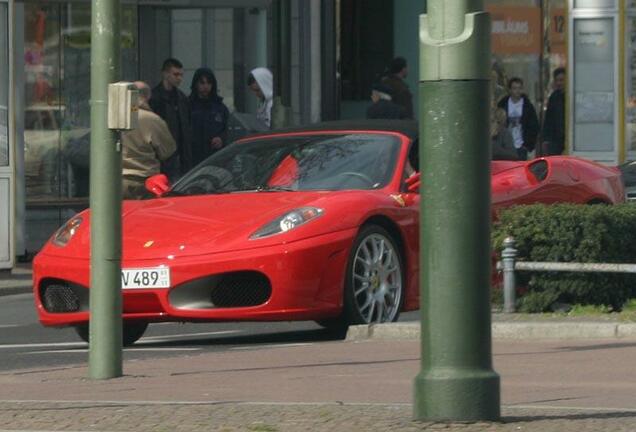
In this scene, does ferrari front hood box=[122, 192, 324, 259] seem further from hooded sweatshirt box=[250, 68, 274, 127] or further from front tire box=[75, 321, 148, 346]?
hooded sweatshirt box=[250, 68, 274, 127]

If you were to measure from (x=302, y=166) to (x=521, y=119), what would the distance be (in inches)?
441

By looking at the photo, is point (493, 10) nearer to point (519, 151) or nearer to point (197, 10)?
point (519, 151)

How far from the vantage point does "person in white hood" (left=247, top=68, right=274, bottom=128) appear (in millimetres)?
23391

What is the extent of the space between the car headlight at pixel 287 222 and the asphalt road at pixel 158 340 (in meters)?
0.71

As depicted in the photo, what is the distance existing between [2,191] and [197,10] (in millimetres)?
4922

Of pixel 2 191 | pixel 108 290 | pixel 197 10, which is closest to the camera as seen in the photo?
pixel 108 290

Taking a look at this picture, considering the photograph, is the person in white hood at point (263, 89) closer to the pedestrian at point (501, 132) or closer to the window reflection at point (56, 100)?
the window reflection at point (56, 100)

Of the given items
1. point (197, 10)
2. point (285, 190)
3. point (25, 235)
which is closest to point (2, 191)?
point (25, 235)

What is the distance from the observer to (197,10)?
22.9m

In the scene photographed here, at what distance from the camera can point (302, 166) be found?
13195 mm

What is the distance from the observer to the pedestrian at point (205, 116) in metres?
20.5

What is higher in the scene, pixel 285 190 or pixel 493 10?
pixel 493 10

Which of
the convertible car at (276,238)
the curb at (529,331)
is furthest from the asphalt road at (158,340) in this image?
the curb at (529,331)

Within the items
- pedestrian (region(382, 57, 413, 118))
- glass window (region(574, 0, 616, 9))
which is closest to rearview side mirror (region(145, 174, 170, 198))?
pedestrian (region(382, 57, 413, 118))
